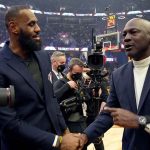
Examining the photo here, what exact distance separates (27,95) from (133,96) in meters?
0.74

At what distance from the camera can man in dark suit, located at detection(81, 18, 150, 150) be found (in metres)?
2.08

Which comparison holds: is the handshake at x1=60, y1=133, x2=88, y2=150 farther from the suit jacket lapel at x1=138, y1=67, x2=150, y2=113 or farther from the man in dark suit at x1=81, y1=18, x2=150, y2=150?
the suit jacket lapel at x1=138, y1=67, x2=150, y2=113

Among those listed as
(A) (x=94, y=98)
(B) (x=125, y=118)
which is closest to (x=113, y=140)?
(A) (x=94, y=98)

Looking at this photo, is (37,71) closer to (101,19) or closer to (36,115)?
(36,115)

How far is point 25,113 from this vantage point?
211 cm

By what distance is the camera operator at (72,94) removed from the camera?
3.84m

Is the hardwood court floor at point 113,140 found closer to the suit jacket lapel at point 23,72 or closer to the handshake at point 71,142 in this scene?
the handshake at point 71,142

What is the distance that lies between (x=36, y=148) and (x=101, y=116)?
61cm

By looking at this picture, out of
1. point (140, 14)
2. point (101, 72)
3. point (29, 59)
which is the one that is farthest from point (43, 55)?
point (140, 14)

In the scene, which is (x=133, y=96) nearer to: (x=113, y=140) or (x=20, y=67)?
(x=20, y=67)

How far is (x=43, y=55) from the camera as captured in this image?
2391mm

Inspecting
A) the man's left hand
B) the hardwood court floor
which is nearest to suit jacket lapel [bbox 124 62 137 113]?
the man's left hand

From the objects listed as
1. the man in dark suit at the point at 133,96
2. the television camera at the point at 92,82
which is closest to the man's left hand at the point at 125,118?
the man in dark suit at the point at 133,96

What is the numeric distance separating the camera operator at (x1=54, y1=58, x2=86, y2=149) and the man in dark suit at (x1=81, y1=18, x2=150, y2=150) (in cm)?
143
